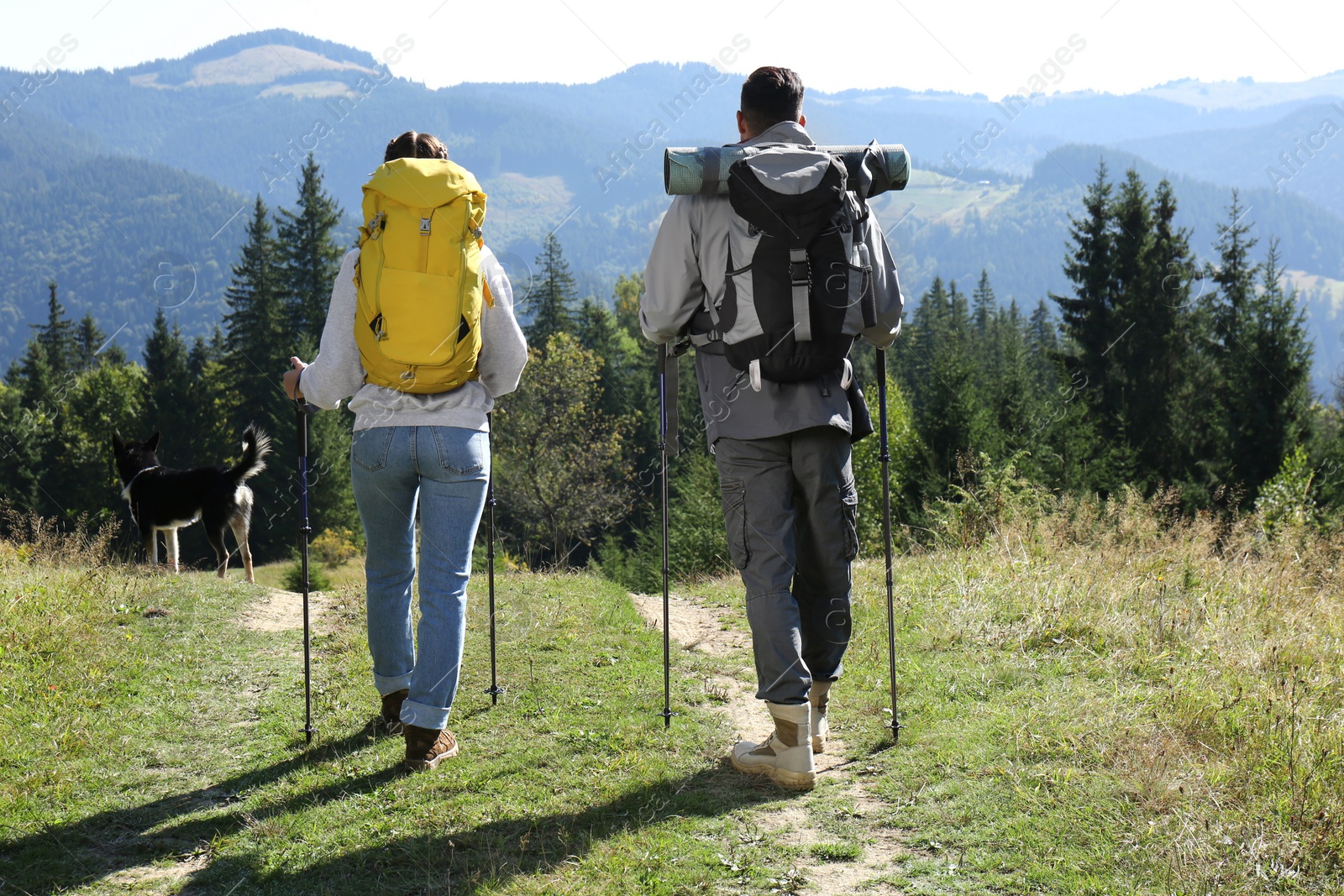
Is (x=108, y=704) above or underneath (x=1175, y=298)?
underneath

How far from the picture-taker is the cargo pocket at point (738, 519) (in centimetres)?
391

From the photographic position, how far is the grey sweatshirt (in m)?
3.94

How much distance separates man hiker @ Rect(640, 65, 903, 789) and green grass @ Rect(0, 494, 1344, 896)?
61 cm

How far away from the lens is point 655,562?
101ft

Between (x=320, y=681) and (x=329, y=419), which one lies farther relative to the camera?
(x=329, y=419)

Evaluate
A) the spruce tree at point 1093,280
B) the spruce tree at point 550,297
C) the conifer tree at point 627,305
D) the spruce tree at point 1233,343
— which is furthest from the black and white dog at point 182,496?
the conifer tree at point 627,305

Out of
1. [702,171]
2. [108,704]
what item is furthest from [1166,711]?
[108,704]

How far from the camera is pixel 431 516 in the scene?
3984 millimetres

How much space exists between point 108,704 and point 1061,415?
112 ft

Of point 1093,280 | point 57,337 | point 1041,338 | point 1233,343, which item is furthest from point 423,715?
point 1041,338

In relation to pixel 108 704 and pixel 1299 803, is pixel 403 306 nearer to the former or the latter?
pixel 108 704

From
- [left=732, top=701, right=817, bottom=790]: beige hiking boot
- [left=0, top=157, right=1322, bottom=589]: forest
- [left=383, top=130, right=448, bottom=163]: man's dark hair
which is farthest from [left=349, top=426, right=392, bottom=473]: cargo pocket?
[left=0, top=157, right=1322, bottom=589]: forest

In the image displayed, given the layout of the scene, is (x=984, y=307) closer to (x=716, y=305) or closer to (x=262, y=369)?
(x=262, y=369)

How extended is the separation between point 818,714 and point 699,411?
137ft
